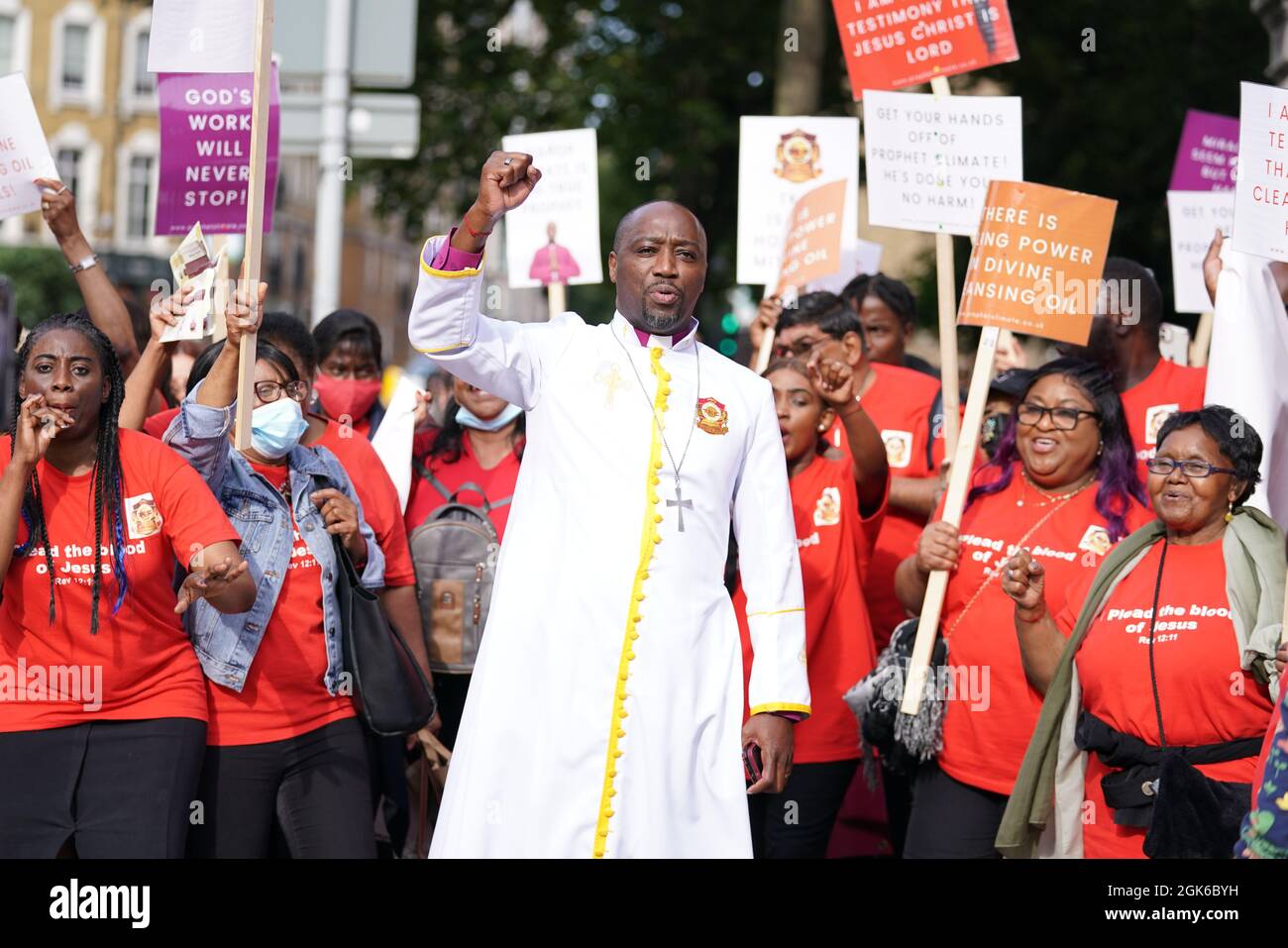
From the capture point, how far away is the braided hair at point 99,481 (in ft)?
16.7

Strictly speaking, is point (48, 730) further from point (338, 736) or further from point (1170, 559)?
point (1170, 559)

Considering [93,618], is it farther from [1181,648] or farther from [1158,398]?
[1158,398]

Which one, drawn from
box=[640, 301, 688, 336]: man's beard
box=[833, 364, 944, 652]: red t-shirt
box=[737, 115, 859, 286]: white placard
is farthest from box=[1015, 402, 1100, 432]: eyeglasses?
box=[737, 115, 859, 286]: white placard

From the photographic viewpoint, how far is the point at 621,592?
4887 mm

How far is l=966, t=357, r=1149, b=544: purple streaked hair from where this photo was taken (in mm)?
6195

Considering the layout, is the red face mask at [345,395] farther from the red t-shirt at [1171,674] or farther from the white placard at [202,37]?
the red t-shirt at [1171,674]

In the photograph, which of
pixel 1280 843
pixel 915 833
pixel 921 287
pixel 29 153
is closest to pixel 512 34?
pixel 921 287

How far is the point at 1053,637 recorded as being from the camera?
5.89 metres

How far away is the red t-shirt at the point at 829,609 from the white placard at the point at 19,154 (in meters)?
2.97

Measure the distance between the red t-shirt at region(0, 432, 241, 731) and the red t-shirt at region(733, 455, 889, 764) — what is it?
6.91ft

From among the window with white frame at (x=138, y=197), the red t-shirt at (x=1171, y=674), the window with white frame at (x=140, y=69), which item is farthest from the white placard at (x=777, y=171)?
the window with white frame at (x=140, y=69)
